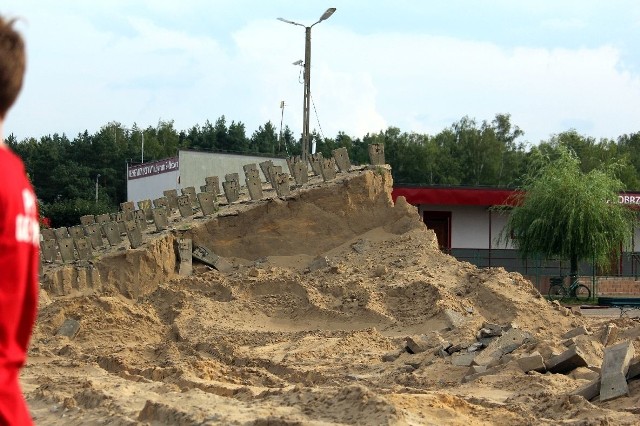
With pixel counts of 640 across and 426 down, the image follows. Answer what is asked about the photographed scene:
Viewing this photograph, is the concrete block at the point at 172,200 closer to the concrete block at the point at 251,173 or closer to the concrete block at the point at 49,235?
the concrete block at the point at 251,173

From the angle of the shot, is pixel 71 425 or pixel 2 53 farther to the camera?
pixel 71 425

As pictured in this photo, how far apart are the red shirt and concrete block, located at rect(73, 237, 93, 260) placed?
1705 centimetres

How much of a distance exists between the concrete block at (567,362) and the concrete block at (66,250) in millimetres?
11216

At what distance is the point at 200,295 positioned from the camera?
1872 centimetres

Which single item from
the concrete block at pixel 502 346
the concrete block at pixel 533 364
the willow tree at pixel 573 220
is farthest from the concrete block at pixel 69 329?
the willow tree at pixel 573 220

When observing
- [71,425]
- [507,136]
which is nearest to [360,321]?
[71,425]

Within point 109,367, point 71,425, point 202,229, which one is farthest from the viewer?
point 202,229

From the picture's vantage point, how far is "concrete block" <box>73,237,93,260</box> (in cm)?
1983

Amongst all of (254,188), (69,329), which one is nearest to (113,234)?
(254,188)

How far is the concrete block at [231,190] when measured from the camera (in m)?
21.8

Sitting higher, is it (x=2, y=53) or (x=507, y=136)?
(x=507, y=136)

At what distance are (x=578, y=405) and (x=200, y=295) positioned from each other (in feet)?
34.3

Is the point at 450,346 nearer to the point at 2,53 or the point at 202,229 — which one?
the point at 202,229

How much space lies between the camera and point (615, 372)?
9.78 meters
